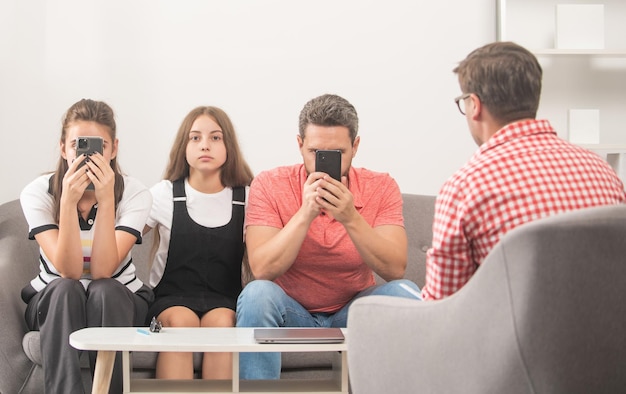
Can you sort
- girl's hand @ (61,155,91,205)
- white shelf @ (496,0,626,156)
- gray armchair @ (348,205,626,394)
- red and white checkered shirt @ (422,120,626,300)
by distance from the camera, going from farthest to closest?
1. white shelf @ (496,0,626,156)
2. girl's hand @ (61,155,91,205)
3. red and white checkered shirt @ (422,120,626,300)
4. gray armchair @ (348,205,626,394)

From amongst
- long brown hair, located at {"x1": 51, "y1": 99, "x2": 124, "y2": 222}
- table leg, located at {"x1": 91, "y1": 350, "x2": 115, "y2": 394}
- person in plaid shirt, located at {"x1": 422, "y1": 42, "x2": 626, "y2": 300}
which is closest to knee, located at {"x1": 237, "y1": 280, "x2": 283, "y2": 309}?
table leg, located at {"x1": 91, "y1": 350, "x2": 115, "y2": 394}

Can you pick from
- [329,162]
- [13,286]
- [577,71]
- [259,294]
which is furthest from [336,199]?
[577,71]

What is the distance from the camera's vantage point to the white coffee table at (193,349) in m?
1.92

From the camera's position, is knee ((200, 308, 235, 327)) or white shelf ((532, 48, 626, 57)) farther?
white shelf ((532, 48, 626, 57))

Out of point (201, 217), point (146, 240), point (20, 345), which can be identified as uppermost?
point (201, 217)

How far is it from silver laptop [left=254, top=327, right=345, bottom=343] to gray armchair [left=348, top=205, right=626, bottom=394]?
598mm

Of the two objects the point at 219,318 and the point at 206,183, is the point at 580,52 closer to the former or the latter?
the point at 206,183

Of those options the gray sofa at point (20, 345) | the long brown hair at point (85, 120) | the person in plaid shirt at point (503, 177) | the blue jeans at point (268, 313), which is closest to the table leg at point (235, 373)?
the blue jeans at point (268, 313)

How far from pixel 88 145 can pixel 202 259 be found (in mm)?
528

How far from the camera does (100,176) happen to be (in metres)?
2.53

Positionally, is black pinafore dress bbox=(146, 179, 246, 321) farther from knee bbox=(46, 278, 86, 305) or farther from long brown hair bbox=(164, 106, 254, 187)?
knee bbox=(46, 278, 86, 305)

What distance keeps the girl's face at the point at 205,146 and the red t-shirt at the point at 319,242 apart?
0.59 feet

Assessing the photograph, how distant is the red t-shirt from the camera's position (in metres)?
2.57

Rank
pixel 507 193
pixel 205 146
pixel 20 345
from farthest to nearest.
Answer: pixel 205 146 < pixel 20 345 < pixel 507 193
